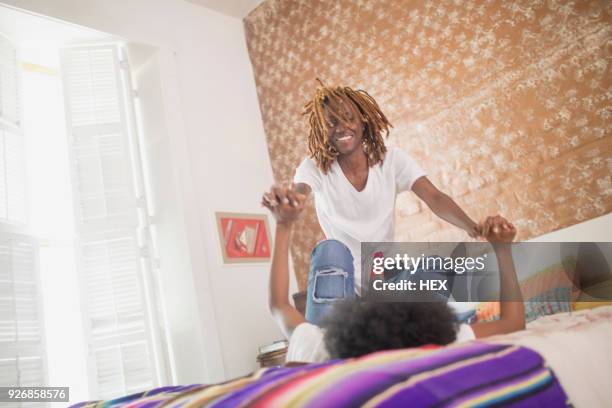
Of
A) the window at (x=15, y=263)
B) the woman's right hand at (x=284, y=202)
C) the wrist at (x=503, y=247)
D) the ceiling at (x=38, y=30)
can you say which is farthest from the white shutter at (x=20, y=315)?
the wrist at (x=503, y=247)

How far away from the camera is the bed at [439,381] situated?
0.75 m

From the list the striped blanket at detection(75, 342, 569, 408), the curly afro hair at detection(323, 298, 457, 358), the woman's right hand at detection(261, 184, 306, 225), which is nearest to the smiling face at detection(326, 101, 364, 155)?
the woman's right hand at detection(261, 184, 306, 225)

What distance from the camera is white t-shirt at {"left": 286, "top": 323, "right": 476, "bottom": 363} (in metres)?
1.14

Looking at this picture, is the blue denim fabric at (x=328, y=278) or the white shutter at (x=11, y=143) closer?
the blue denim fabric at (x=328, y=278)

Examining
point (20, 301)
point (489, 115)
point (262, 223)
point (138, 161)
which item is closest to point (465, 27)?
point (489, 115)

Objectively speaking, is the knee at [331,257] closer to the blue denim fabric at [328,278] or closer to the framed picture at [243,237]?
the blue denim fabric at [328,278]

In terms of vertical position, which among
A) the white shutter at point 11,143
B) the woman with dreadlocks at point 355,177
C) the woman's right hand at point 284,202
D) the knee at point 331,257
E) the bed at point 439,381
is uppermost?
the white shutter at point 11,143

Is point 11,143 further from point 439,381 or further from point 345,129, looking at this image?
point 439,381

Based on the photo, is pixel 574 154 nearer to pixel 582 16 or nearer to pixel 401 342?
pixel 582 16

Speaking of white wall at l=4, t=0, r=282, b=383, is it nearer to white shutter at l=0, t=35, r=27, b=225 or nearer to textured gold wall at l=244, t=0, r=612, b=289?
white shutter at l=0, t=35, r=27, b=225

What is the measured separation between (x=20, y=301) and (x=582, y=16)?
300 centimetres

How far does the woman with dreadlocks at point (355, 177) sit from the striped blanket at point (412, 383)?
829mm

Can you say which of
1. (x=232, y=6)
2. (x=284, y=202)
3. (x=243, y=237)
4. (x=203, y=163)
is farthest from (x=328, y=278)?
A: (x=232, y=6)

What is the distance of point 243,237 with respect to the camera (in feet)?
12.5
